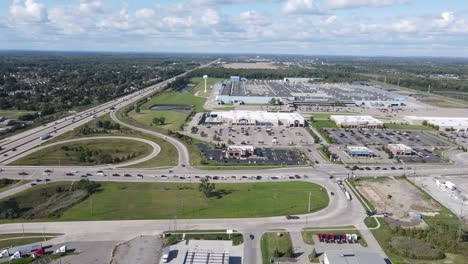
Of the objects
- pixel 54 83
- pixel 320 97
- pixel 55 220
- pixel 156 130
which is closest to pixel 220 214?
pixel 55 220

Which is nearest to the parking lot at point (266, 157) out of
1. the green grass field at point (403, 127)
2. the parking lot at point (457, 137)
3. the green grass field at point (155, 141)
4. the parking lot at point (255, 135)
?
the parking lot at point (255, 135)

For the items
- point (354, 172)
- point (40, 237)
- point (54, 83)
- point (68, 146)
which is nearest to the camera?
point (40, 237)

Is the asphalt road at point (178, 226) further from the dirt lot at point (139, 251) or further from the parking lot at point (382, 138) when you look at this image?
the parking lot at point (382, 138)

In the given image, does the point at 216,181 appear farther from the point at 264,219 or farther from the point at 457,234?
the point at 457,234

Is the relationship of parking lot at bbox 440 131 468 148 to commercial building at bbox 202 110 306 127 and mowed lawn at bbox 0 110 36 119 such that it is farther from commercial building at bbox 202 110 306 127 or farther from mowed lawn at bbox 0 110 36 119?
mowed lawn at bbox 0 110 36 119

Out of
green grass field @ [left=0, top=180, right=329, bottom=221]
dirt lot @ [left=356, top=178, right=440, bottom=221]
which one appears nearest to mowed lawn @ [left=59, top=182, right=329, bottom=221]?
green grass field @ [left=0, top=180, right=329, bottom=221]

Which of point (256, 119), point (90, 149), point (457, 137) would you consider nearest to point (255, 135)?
point (256, 119)
